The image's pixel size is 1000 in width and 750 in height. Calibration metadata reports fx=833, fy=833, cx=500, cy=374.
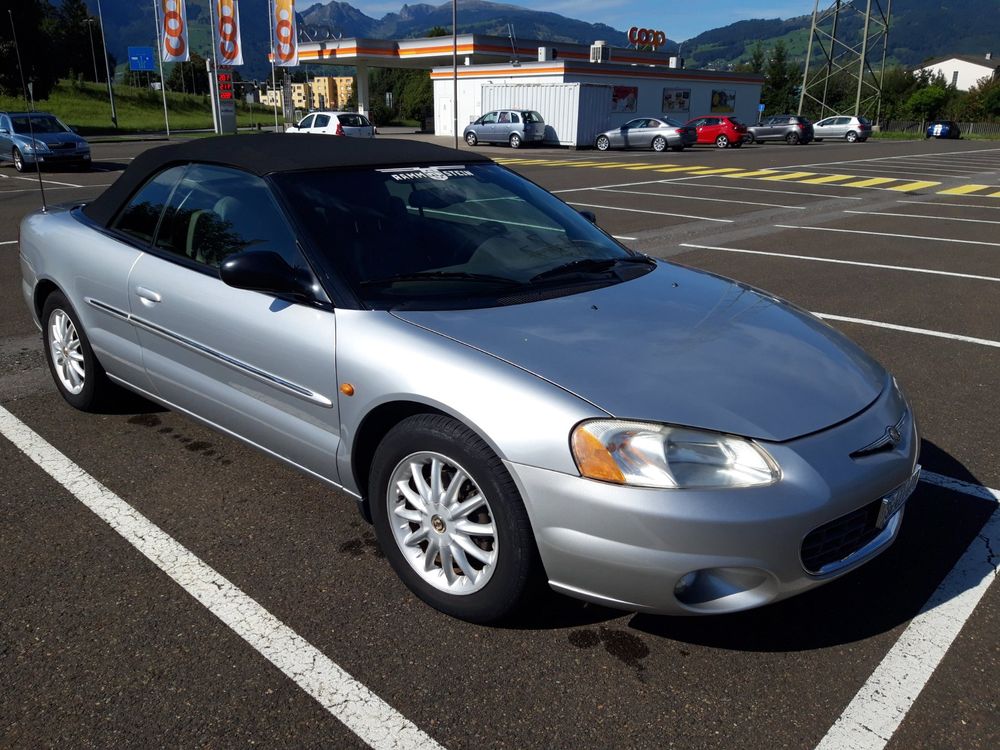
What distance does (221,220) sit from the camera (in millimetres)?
3545

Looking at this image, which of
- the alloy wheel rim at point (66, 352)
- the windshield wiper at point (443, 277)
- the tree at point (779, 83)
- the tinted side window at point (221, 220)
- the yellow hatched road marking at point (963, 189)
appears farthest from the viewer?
the tree at point (779, 83)

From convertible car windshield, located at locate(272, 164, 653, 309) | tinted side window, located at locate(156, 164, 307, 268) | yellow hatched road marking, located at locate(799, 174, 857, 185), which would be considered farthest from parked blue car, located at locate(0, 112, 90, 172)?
convertible car windshield, located at locate(272, 164, 653, 309)

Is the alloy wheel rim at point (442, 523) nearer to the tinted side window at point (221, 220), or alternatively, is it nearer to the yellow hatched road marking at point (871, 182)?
the tinted side window at point (221, 220)

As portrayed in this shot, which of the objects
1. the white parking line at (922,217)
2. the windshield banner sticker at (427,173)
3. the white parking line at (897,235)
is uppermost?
the windshield banner sticker at (427,173)

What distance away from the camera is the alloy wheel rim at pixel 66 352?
14.5 ft

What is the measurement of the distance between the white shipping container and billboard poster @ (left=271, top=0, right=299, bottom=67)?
1043cm

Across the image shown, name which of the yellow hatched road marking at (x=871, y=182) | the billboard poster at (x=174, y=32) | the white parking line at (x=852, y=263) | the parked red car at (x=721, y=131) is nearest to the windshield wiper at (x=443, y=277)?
the white parking line at (x=852, y=263)

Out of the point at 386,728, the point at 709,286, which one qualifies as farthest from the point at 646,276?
the point at 386,728

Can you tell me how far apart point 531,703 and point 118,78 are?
6486 inches

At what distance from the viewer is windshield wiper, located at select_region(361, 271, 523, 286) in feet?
10.1

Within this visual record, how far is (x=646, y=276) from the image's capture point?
11.8 ft

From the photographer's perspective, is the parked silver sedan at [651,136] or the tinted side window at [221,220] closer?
the tinted side window at [221,220]

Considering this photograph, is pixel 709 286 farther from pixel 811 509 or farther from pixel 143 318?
pixel 143 318

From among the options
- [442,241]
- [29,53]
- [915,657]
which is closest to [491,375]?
[442,241]
